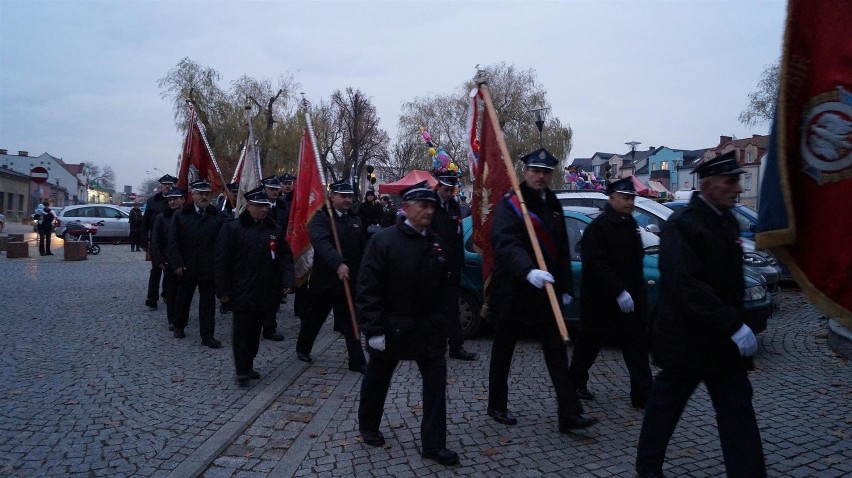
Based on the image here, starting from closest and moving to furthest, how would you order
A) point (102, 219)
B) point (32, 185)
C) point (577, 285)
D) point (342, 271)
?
point (342, 271) → point (577, 285) → point (102, 219) → point (32, 185)

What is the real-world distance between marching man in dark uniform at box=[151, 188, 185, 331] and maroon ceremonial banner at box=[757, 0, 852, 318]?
7829 millimetres

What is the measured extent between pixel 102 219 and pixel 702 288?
29.9m

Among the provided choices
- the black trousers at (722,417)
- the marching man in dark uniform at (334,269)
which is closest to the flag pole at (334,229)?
the marching man in dark uniform at (334,269)

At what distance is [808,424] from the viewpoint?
5250 millimetres

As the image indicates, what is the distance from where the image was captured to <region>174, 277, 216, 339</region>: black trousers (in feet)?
27.0

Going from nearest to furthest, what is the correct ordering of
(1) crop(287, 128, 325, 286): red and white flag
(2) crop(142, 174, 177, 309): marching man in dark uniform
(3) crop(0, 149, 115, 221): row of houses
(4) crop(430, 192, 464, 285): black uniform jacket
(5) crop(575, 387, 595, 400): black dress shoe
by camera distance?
(5) crop(575, 387, 595, 400): black dress shoe
(4) crop(430, 192, 464, 285): black uniform jacket
(1) crop(287, 128, 325, 286): red and white flag
(2) crop(142, 174, 177, 309): marching man in dark uniform
(3) crop(0, 149, 115, 221): row of houses

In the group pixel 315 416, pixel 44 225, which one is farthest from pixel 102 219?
pixel 315 416

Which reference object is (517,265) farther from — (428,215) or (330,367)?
(330,367)

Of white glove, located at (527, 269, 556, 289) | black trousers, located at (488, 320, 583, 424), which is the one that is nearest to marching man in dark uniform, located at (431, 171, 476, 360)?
black trousers, located at (488, 320, 583, 424)

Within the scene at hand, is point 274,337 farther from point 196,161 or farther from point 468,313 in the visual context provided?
point 196,161

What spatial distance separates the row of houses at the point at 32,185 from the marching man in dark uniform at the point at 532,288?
46994mm

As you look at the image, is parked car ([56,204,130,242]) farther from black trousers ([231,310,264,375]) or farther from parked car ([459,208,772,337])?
black trousers ([231,310,264,375])

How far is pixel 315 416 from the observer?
224 inches

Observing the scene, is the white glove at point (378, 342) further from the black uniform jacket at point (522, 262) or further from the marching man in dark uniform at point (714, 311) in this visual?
the marching man in dark uniform at point (714, 311)
